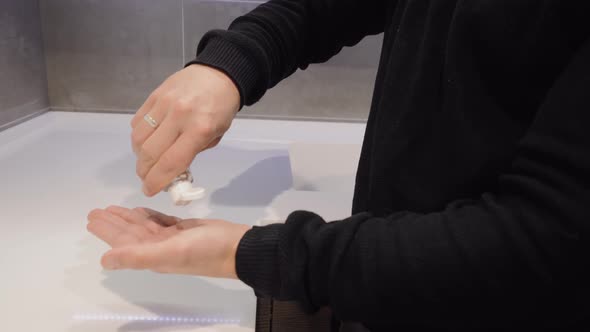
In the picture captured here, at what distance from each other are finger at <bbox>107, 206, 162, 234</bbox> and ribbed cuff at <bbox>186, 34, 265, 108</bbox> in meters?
0.17

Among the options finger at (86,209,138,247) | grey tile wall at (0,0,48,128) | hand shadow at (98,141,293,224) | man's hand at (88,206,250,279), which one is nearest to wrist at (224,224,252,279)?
man's hand at (88,206,250,279)

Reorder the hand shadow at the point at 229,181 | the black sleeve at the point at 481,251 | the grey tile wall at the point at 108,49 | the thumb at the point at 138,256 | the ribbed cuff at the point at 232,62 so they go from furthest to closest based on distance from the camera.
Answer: the grey tile wall at the point at 108,49
the hand shadow at the point at 229,181
the ribbed cuff at the point at 232,62
the thumb at the point at 138,256
the black sleeve at the point at 481,251

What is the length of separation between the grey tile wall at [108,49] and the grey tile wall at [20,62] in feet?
0.11

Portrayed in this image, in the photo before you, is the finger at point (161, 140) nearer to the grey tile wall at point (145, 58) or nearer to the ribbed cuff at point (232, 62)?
the ribbed cuff at point (232, 62)

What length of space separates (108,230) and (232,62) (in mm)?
229

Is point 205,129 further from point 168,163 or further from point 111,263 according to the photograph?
point 111,263

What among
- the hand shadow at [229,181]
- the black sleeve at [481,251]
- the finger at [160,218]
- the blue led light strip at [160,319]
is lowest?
the hand shadow at [229,181]

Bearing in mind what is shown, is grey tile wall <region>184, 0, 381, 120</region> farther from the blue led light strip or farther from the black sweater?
the blue led light strip

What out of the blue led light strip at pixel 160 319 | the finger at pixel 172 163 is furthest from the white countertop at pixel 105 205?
the finger at pixel 172 163

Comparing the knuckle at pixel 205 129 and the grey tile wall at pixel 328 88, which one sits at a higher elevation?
the knuckle at pixel 205 129

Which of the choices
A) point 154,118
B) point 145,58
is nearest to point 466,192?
point 154,118

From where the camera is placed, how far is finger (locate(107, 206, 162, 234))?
0.49 metres

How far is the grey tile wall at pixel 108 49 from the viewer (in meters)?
1.06

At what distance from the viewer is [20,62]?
38.9 inches
